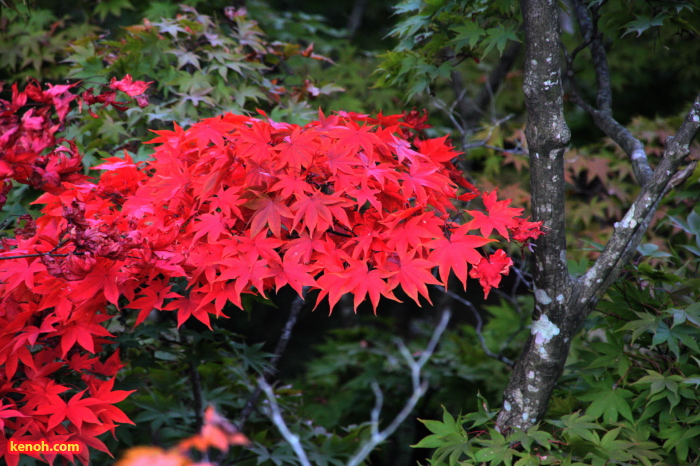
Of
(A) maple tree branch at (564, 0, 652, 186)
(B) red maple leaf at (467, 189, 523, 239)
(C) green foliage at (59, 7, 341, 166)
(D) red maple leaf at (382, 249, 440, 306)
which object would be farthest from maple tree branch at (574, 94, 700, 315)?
(C) green foliage at (59, 7, 341, 166)

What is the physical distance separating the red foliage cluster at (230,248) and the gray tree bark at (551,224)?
0.18m

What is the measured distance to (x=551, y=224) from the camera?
1.72m

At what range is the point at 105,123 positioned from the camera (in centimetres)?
233

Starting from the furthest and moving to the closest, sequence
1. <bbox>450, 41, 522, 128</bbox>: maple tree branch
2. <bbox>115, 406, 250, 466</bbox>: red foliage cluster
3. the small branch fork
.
→ <bbox>450, 41, 522, 128</bbox>: maple tree branch → the small branch fork → <bbox>115, 406, 250, 466</bbox>: red foliage cluster

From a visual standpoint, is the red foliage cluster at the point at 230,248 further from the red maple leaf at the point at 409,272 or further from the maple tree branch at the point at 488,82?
the maple tree branch at the point at 488,82

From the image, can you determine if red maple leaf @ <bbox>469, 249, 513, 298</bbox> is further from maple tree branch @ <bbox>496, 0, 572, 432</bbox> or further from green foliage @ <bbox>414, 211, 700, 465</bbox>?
green foliage @ <bbox>414, 211, 700, 465</bbox>

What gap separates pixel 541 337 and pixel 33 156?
1598 millimetres

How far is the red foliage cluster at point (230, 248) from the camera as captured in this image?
4.67 feet

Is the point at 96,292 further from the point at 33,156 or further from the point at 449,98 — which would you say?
the point at 449,98

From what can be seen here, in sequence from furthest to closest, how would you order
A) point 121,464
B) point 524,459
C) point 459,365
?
point 459,365
point 524,459
point 121,464

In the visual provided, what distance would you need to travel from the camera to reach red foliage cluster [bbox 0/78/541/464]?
142cm

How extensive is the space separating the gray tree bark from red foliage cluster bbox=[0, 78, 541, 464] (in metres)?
0.18

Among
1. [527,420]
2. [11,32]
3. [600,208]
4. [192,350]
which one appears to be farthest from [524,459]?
[11,32]

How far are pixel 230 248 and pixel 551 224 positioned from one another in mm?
1044
